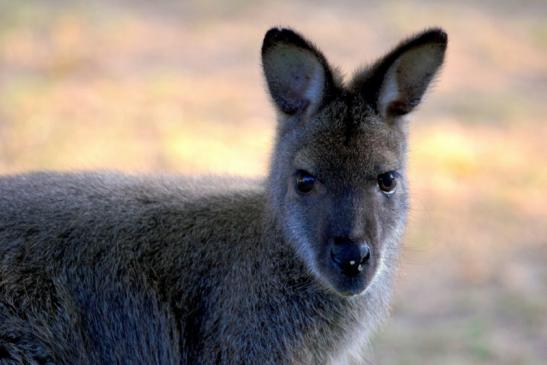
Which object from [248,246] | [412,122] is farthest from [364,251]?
[412,122]

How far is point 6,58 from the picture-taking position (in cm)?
1019

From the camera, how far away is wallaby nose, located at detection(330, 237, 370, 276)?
4285mm

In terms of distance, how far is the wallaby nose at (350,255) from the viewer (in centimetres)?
429

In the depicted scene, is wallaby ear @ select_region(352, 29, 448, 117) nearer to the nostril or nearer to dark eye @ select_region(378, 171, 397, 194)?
dark eye @ select_region(378, 171, 397, 194)

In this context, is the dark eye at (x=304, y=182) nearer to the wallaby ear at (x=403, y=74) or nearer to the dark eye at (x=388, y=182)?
the dark eye at (x=388, y=182)

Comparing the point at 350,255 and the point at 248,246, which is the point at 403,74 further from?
the point at 248,246

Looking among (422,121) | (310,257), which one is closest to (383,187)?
(310,257)

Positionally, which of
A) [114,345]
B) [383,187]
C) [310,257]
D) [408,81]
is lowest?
[114,345]

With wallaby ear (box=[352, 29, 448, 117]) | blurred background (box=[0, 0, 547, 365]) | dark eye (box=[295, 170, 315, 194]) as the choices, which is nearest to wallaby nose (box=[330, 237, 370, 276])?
dark eye (box=[295, 170, 315, 194])

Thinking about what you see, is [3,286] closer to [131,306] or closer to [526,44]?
[131,306]

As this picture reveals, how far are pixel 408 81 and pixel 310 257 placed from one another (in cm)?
91

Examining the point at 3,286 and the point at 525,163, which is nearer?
the point at 3,286

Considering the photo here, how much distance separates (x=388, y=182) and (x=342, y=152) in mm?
256

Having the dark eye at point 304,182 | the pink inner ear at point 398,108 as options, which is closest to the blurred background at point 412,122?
the pink inner ear at point 398,108
